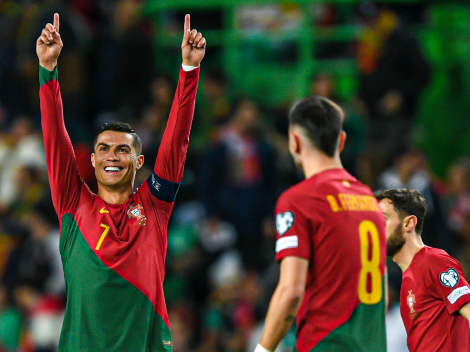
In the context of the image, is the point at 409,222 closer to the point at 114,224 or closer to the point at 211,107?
the point at 114,224

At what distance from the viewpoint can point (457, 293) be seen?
486 centimetres

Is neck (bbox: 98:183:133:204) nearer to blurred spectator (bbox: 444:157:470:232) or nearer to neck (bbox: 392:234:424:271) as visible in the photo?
neck (bbox: 392:234:424:271)

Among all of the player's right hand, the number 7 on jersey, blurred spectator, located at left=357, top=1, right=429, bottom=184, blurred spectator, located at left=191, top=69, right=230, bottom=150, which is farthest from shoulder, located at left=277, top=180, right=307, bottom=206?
blurred spectator, located at left=191, top=69, right=230, bottom=150

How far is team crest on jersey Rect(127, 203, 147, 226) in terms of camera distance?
16.9ft

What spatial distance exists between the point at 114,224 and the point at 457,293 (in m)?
2.20

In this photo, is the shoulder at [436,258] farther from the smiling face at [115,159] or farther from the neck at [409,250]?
the smiling face at [115,159]

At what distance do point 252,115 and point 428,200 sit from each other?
252 cm

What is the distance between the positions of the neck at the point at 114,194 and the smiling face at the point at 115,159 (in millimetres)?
28

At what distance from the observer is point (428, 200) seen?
372 inches

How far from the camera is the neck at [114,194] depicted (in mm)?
5270

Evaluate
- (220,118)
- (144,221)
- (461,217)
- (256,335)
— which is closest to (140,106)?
(220,118)

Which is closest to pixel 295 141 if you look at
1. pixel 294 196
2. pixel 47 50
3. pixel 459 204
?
pixel 294 196

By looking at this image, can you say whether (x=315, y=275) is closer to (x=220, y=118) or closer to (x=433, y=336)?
(x=433, y=336)

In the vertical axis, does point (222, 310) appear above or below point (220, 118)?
below
